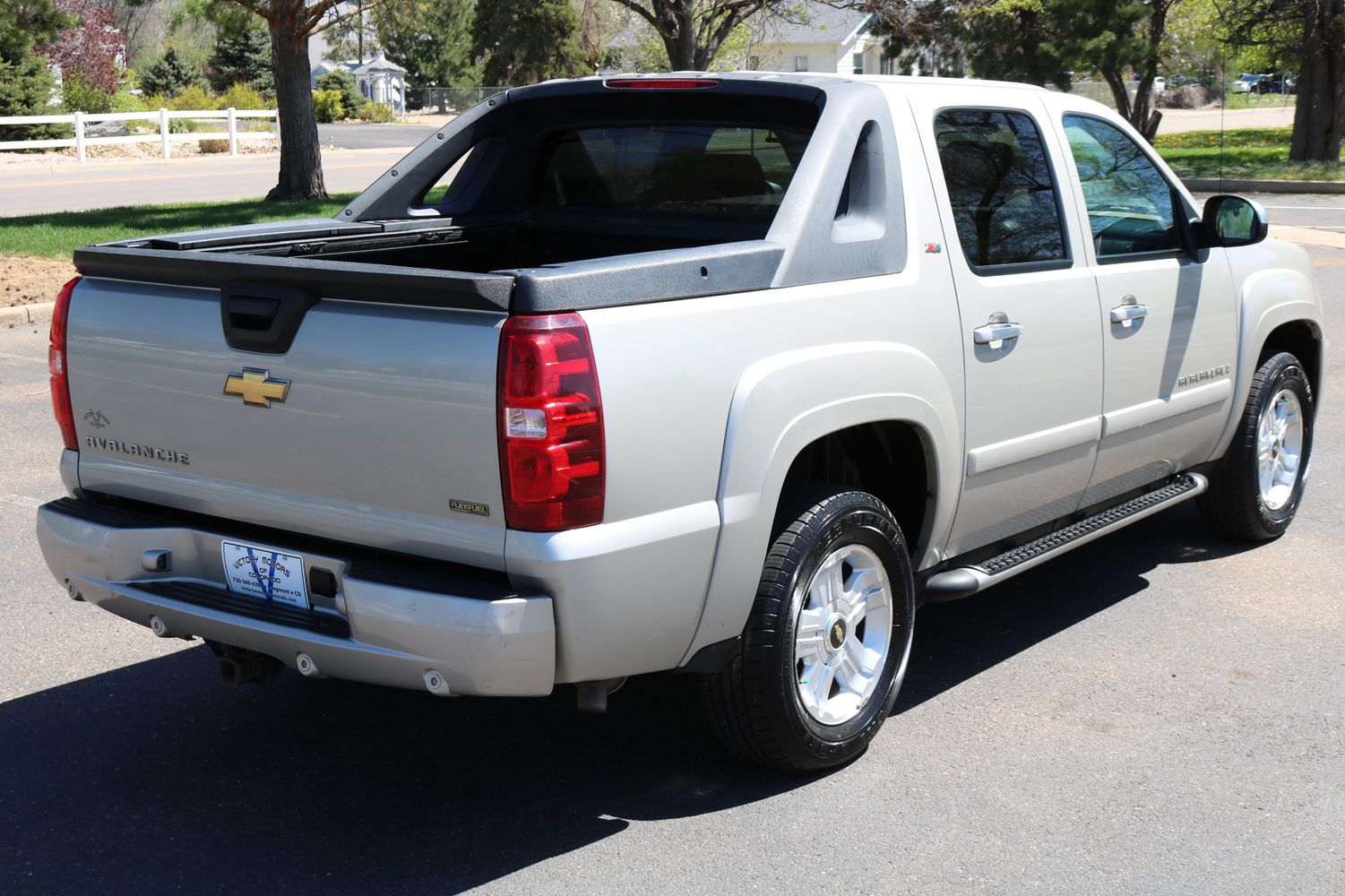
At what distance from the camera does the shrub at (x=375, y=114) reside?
62.2m

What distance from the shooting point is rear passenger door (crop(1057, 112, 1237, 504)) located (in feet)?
16.9

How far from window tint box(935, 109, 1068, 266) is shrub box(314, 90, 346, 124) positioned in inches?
2215

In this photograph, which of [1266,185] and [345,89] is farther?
[345,89]

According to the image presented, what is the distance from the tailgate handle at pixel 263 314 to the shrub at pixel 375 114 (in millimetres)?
60667

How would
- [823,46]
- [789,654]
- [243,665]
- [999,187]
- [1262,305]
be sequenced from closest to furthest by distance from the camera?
[789,654]
[243,665]
[999,187]
[1262,305]
[823,46]

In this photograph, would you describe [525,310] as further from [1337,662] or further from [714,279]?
[1337,662]

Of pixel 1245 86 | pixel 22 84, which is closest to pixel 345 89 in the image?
pixel 22 84

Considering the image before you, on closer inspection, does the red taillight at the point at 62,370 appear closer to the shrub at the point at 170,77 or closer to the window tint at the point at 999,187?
the window tint at the point at 999,187

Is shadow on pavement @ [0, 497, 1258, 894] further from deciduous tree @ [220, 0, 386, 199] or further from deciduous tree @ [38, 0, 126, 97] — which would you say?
deciduous tree @ [38, 0, 126, 97]

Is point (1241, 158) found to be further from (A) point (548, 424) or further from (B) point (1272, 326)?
(A) point (548, 424)

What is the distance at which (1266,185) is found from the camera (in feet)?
88.5

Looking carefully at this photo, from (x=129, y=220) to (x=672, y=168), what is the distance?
16.0 metres

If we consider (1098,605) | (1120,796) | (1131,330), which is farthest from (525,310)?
(1098,605)

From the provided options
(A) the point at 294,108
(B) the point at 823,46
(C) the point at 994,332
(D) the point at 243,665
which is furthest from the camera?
(B) the point at 823,46
